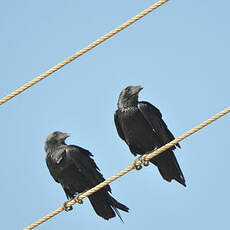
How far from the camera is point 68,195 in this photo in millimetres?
12070

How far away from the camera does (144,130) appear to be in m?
11.5

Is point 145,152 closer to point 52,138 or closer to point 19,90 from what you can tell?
point 52,138

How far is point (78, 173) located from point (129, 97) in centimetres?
133

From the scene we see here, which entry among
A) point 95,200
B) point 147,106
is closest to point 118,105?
point 147,106

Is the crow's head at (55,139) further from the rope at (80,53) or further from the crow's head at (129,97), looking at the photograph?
the rope at (80,53)

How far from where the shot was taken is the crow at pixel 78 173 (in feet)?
37.6

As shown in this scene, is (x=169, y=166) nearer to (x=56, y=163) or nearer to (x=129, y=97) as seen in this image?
(x=129, y=97)

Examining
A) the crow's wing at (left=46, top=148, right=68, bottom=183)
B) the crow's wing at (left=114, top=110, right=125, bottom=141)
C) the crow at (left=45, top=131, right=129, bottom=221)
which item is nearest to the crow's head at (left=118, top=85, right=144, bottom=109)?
the crow's wing at (left=114, top=110, right=125, bottom=141)

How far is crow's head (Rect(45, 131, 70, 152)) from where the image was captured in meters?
12.1

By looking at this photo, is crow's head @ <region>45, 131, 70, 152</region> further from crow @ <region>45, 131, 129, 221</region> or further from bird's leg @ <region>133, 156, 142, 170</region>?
bird's leg @ <region>133, 156, 142, 170</region>

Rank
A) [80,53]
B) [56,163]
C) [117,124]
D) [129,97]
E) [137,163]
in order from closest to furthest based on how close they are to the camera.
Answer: [80,53]
[137,163]
[56,163]
[129,97]
[117,124]

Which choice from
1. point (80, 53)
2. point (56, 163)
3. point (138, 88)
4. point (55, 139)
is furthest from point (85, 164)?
point (80, 53)

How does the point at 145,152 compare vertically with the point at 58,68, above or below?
below

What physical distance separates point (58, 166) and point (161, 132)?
5.24 feet
